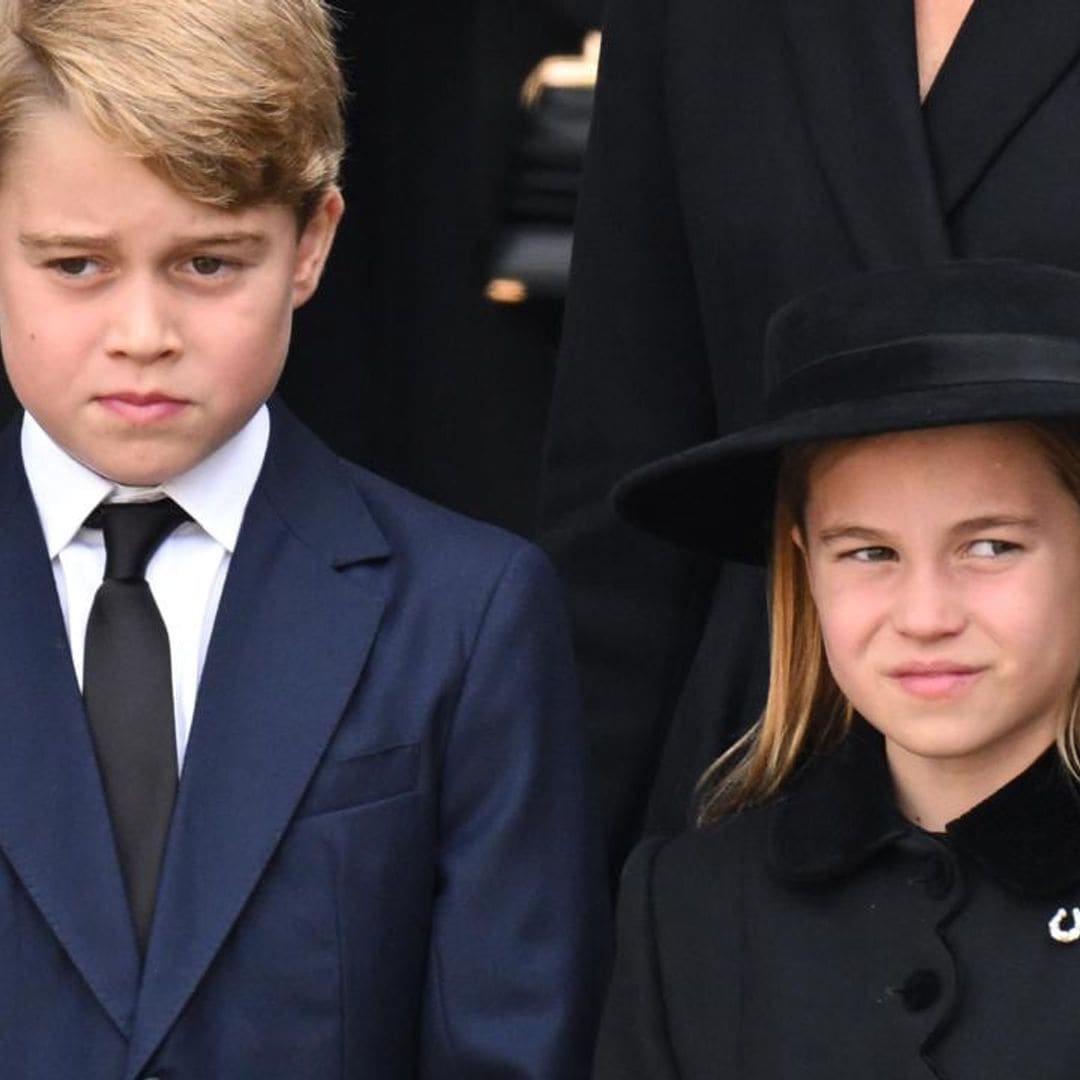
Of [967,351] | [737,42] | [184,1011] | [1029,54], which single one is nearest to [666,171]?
[737,42]

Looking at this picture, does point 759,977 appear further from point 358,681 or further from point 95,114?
point 95,114

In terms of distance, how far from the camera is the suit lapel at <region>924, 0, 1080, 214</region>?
13.1 feet

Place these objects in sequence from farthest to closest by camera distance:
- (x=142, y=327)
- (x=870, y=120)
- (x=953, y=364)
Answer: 1. (x=870, y=120)
2. (x=142, y=327)
3. (x=953, y=364)

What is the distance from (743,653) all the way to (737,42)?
0.60 metres

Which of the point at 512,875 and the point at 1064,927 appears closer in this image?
the point at 1064,927

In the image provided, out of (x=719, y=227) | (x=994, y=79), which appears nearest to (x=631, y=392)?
(x=719, y=227)

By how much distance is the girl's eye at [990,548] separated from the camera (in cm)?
369

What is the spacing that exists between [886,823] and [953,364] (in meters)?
0.43

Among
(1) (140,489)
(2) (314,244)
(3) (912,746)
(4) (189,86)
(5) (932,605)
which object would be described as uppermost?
(4) (189,86)

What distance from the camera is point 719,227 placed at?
415cm

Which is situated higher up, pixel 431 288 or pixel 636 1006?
pixel 431 288

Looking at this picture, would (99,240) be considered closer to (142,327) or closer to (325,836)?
(142,327)

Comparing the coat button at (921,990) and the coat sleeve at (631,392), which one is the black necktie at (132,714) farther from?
the coat button at (921,990)

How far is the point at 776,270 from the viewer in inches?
162
